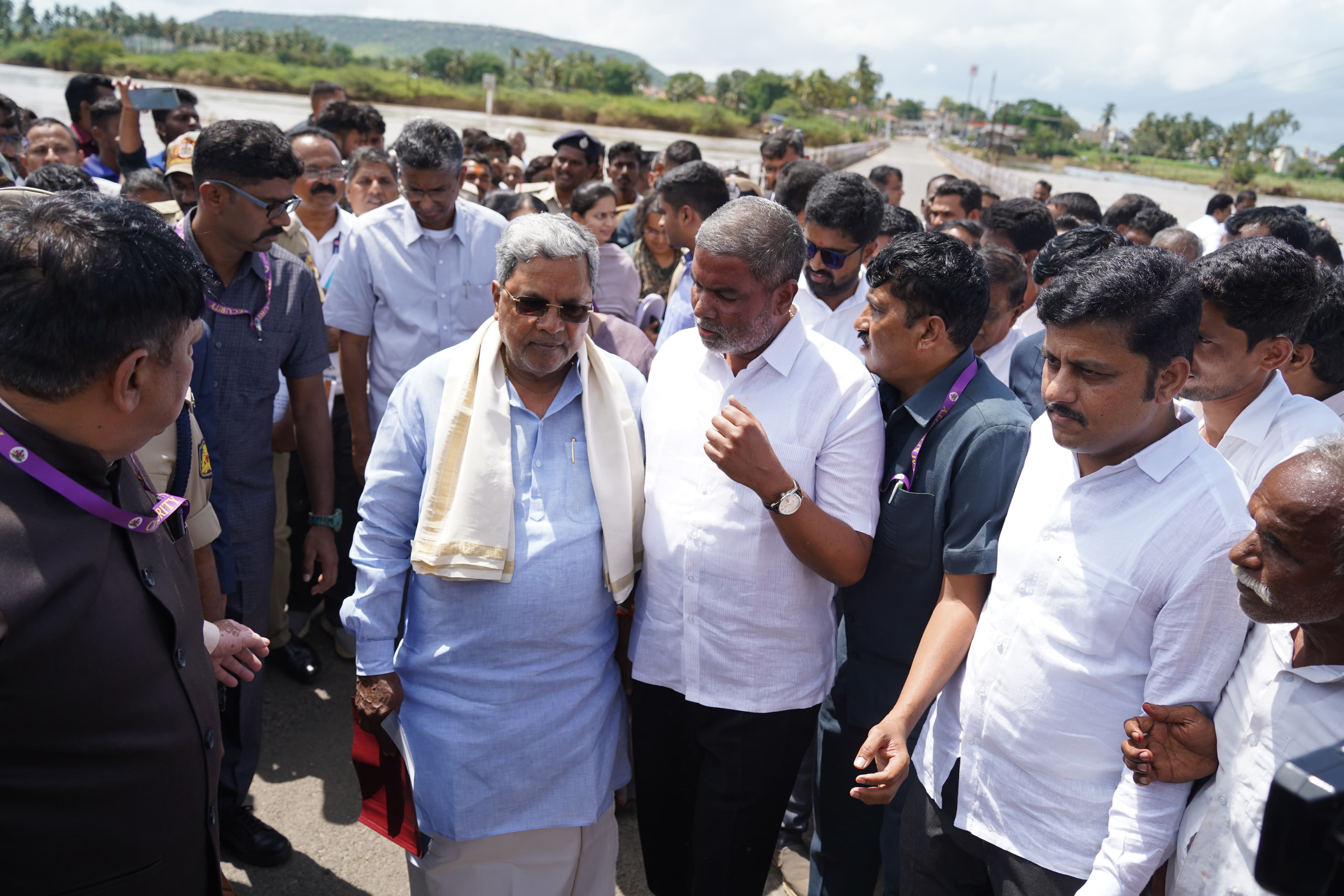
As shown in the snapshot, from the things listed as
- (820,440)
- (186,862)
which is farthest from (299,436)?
(820,440)

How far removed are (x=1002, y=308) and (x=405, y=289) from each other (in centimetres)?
284

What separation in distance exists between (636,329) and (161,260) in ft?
7.20

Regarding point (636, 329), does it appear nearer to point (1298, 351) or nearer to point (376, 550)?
point (376, 550)

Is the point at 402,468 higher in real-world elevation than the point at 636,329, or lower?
lower

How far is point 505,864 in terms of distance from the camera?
8.34ft

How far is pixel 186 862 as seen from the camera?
1.74 meters

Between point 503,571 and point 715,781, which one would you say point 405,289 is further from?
point 715,781

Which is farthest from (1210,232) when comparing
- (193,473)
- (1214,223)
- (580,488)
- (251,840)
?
(251,840)

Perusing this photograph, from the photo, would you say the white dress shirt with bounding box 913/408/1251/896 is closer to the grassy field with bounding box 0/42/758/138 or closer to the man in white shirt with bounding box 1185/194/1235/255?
the man in white shirt with bounding box 1185/194/1235/255

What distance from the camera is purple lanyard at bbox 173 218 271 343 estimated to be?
3061 millimetres

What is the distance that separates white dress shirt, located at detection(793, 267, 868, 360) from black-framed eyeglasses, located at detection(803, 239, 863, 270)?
104mm

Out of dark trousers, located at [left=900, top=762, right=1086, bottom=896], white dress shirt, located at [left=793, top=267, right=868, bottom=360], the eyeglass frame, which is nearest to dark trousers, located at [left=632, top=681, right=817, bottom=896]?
dark trousers, located at [left=900, top=762, right=1086, bottom=896]

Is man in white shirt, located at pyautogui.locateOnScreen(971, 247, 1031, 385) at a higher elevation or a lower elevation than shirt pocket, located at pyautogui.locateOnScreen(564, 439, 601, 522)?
higher

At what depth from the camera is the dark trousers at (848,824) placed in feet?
8.73
